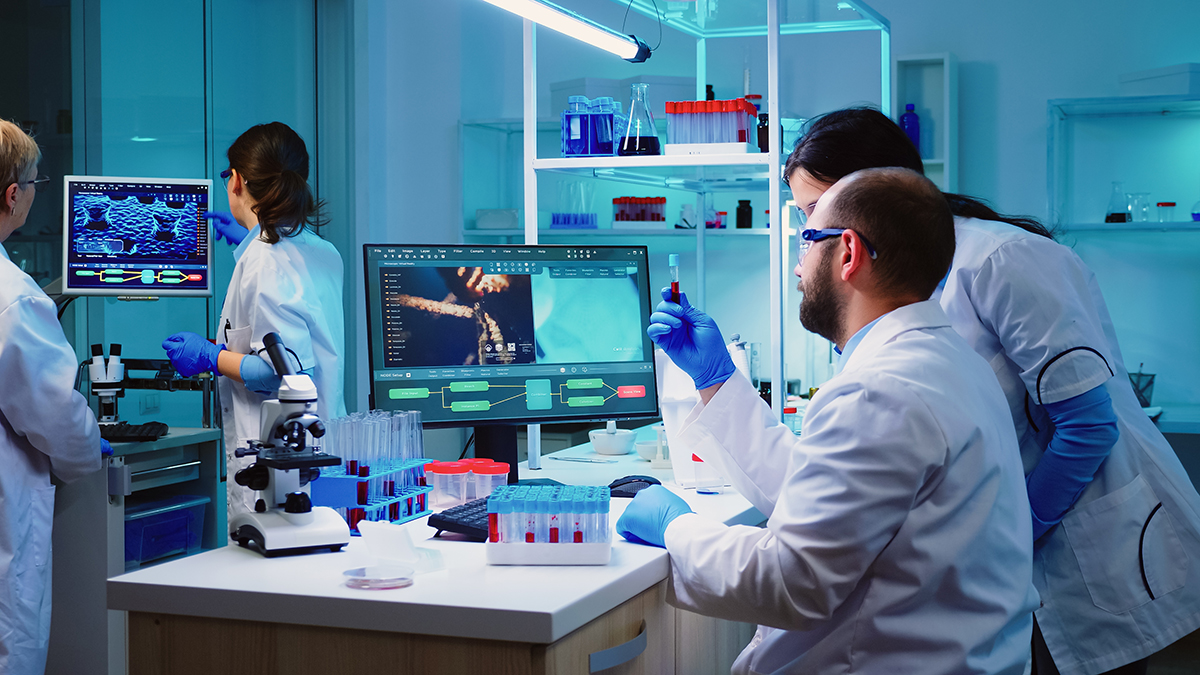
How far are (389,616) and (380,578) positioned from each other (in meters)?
0.08

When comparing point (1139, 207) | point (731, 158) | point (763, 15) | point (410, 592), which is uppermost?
point (763, 15)

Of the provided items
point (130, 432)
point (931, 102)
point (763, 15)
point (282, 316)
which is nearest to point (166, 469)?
point (130, 432)

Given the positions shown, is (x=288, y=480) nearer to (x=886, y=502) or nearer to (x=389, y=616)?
(x=389, y=616)

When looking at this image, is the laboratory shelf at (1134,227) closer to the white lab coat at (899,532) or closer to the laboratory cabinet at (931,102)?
the laboratory cabinet at (931,102)

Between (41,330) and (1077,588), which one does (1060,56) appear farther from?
(41,330)

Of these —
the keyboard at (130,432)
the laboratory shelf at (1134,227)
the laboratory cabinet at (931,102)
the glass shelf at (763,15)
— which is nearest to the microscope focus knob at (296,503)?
the keyboard at (130,432)

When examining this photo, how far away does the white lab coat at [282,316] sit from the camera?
2857 mm

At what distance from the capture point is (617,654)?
4.54 ft

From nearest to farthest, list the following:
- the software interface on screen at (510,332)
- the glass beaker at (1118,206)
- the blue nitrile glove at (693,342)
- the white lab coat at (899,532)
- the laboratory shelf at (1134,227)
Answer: the white lab coat at (899,532), the blue nitrile glove at (693,342), the software interface on screen at (510,332), the laboratory shelf at (1134,227), the glass beaker at (1118,206)

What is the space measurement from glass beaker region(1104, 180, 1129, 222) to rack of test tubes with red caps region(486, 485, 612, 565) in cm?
392

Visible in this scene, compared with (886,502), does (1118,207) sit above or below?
above

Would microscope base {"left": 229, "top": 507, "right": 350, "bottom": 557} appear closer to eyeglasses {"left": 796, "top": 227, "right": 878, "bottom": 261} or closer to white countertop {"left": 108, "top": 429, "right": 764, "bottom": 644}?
white countertop {"left": 108, "top": 429, "right": 764, "bottom": 644}

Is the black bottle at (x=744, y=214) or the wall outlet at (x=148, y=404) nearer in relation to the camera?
the wall outlet at (x=148, y=404)

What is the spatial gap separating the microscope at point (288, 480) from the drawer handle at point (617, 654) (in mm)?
442
